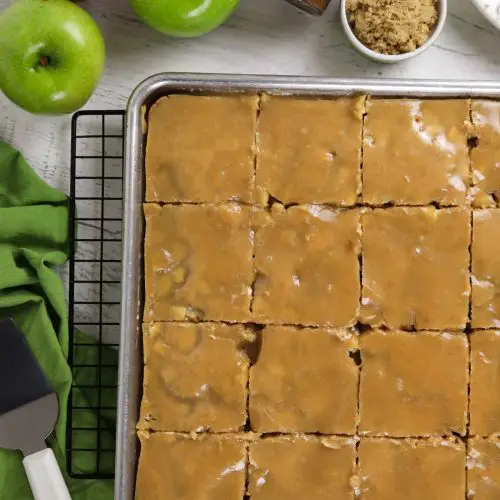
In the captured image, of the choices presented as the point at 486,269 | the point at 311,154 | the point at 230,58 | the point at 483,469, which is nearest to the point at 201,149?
the point at 311,154

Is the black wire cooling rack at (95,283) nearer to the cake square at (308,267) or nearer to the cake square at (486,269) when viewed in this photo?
the cake square at (308,267)

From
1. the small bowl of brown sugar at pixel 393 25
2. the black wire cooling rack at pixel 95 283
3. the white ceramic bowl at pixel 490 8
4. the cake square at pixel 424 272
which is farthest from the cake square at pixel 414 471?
the white ceramic bowl at pixel 490 8

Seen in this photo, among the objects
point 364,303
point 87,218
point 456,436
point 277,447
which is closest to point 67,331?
point 87,218

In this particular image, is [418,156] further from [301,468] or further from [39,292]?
[39,292]

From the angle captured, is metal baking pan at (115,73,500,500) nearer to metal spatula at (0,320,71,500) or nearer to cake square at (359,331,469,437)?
metal spatula at (0,320,71,500)


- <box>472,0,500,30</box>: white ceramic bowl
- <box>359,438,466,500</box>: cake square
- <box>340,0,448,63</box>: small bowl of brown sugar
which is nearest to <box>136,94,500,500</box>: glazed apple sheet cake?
<box>359,438,466,500</box>: cake square

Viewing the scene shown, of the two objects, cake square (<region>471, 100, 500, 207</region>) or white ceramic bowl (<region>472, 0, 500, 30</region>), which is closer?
cake square (<region>471, 100, 500, 207</region>)

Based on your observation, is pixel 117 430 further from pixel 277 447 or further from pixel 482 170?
pixel 482 170

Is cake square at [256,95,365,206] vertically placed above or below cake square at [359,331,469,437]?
above
